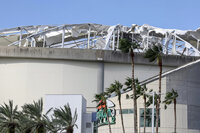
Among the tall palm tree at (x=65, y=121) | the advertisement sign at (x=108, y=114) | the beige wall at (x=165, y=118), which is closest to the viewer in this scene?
the tall palm tree at (x=65, y=121)

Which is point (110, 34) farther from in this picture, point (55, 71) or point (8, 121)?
point (8, 121)

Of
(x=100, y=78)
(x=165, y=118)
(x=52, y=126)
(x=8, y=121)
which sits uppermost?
(x=100, y=78)

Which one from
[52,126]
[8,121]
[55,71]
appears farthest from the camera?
[55,71]

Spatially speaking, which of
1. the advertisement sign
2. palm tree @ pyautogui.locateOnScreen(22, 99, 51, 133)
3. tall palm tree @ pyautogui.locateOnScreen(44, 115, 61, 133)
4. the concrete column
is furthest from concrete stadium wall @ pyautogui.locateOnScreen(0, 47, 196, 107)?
tall palm tree @ pyautogui.locateOnScreen(44, 115, 61, 133)

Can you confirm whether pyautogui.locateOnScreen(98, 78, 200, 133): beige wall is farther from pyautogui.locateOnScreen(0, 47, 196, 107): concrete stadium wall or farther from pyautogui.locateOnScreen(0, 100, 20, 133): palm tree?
pyautogui.locateOnScreen(0, 100, 20, 133): palm tree

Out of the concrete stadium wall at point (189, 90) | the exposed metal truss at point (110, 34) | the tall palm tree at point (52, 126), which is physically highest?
the exposed metal truss at point (110, 34)

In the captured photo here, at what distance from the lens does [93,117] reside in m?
64.1

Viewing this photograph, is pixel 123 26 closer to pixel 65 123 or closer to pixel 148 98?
pixel 148 98

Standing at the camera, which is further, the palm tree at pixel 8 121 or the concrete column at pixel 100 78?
the concrete column at pixel 100 78

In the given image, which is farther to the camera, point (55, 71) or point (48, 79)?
point (55, 71)

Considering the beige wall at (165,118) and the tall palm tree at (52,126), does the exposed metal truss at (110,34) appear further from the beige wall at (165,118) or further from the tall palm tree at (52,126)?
the tall palm tree at (52,126)

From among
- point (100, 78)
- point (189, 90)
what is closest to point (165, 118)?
point (189, 90)

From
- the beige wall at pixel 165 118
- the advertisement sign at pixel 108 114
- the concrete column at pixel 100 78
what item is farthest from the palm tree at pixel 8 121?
the concrete column at pixel 100 78

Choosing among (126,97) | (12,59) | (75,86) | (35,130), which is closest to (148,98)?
(126,97)
